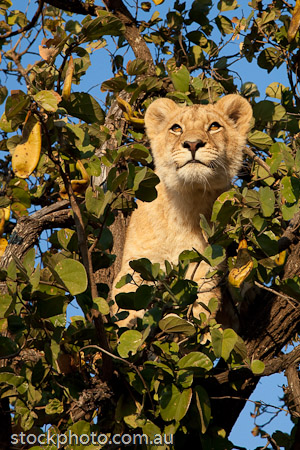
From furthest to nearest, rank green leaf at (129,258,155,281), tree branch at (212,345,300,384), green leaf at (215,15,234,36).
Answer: green leaf at (215,15,234,36)
tree branch at (212,345,300,384)
green leaf at (129,258,155,281)

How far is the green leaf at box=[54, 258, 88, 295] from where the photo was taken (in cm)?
274

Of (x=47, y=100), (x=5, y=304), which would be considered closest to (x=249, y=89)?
(x=47, y=100)

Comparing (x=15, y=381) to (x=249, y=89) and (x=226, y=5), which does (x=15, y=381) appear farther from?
(x=226, y=5)

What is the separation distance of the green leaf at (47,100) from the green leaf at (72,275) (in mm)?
634

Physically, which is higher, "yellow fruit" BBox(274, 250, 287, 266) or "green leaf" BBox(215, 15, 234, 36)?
"green leaf" BBox(215, 15, 234, 36)

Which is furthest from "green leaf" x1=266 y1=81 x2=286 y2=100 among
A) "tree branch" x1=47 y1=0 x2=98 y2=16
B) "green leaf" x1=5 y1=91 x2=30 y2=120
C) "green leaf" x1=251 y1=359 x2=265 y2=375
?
"green leaf" x1=5 y1=91 x2=30 y2=120

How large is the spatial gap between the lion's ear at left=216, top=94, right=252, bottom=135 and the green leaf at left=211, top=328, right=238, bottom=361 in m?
2.63

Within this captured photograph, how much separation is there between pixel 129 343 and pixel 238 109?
9.58 ft

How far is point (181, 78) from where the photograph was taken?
495 cm

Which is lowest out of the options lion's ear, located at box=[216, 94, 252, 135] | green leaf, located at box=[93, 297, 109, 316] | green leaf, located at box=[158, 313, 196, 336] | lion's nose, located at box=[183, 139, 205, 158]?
green leaf, located at box=[158, 313, 196, 336]

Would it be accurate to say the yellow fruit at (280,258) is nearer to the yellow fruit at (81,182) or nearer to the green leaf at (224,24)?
the yellow fruit at (81,182)

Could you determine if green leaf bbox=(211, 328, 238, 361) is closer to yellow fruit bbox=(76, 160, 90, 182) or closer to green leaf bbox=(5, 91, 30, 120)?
yellow fruit bbox=(76, 160, 90, 182)

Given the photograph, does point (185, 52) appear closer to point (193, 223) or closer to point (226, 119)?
Result: point (226, 119)

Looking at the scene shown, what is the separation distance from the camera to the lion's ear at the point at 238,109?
5.36 meters
